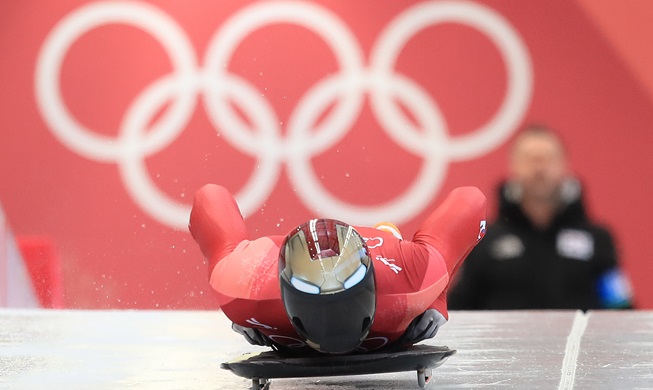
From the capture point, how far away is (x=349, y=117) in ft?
26.8

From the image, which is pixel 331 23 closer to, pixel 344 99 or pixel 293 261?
pixel 344 99

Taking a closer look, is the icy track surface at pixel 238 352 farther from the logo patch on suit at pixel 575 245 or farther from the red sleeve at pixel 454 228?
the logo patch on suit at pixel 575 245

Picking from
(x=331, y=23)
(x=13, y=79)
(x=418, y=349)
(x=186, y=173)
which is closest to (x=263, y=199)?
(x=186, y=173)

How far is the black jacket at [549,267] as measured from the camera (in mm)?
6250

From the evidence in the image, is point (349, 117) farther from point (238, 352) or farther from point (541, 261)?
point (238, 352)

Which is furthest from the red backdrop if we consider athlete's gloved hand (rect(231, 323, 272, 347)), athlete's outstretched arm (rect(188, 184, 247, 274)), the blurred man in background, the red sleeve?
athlete's gloved hand (rect(231, 323, 272, 347))

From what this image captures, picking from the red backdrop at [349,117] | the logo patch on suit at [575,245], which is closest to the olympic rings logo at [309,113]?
the red backdrop at [349,117]

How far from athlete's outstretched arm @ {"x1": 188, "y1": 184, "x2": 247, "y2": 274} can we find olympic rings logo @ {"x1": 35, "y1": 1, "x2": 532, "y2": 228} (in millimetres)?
4598

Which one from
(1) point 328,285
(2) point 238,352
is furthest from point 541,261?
(1) point 328,285

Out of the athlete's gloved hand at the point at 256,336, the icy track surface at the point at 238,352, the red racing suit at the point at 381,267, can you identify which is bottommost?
the icy track surface at the point at 238,352

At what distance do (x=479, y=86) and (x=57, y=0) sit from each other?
3.23m

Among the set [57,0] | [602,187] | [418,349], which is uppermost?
[57,0]

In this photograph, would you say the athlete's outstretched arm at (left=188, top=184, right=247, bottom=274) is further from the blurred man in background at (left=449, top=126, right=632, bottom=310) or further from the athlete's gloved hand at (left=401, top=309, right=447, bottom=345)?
the blurred man in background at (left=449, top=126, right=632, bottom=310)

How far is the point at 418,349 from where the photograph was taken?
10.0 feet
